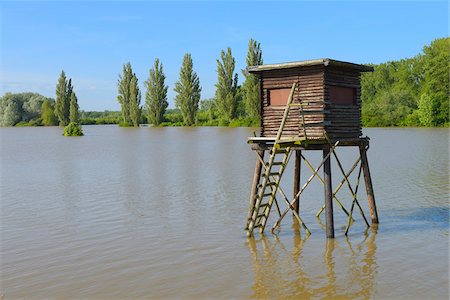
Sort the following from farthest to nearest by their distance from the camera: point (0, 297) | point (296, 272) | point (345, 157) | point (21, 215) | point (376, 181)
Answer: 1. point (345, 157)
2. point (376, 181)
3. point (21, 215)
4. point (296, 272)
5. point (0, 297)

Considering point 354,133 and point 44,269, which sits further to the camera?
point 354,133

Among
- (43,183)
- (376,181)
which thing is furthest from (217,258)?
(43,183)

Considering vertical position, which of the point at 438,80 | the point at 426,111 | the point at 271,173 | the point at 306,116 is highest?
the point at 438,80

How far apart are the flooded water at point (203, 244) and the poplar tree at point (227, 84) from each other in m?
75.5

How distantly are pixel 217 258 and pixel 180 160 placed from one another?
2866 cm

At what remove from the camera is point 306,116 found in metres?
16.4

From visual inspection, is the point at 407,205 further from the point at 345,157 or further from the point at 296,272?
the point at 345,157

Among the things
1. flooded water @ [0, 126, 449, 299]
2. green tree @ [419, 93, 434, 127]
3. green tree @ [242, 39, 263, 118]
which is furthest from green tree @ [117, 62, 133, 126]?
flooded water @ [0, 126, 449, 299]

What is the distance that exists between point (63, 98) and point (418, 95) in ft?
259

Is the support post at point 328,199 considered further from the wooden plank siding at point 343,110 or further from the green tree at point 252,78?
the green tree at point 252,78

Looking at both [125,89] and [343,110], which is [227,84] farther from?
[343,110]

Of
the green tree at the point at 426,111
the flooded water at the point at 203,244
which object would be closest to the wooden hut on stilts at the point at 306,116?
the flooded water at the point at 203,244

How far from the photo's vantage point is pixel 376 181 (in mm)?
28438

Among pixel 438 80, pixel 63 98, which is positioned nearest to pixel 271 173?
pixel 438 80
